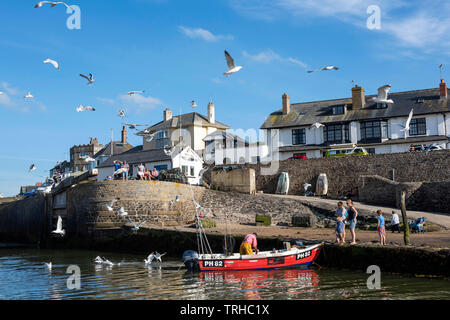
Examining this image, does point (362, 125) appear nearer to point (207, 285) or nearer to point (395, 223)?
point (395, 223)

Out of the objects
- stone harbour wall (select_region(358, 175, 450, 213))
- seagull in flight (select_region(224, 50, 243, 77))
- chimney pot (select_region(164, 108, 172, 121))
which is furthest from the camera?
chimney pot (select_region(164, 108, 172, 121))

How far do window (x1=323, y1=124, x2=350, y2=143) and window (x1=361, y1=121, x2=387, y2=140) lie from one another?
59.4 inches

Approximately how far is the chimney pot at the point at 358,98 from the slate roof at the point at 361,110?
18.7 inches

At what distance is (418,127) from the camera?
4125 cm

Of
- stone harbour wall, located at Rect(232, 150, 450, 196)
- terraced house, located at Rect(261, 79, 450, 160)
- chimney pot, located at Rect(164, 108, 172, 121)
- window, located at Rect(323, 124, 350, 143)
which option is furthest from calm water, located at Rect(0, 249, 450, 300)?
chimney pot, located at Rect(164, 108, 172, 121)

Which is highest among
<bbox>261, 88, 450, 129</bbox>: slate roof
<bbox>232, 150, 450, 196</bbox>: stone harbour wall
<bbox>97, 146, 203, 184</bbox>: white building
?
<bbox>261, 88, 450, 129</bbox>: slate roof

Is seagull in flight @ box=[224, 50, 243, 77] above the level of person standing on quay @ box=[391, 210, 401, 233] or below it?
above

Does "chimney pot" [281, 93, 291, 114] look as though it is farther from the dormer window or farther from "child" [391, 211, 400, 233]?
"child" [391, 211, 400, 233]

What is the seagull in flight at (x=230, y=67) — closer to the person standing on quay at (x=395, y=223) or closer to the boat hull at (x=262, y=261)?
the boat hull at (x=262, y=261)

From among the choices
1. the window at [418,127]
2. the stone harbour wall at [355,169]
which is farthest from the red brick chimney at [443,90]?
the stone harbour wall at [355,169]

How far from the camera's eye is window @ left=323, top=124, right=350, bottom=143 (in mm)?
43278

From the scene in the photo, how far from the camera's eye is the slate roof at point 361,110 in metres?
41.7

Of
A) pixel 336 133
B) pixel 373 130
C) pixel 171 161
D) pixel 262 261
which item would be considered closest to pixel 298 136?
pixel 336 133
